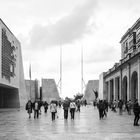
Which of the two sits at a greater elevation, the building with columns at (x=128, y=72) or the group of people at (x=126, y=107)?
the building with columns at (x=128, y=72)

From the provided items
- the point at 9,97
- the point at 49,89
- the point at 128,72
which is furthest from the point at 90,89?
the point at 128,72

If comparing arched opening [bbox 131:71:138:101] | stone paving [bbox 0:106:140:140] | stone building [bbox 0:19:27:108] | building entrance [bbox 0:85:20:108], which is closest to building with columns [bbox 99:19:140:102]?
arched opening [bbox 131:71:138:101]

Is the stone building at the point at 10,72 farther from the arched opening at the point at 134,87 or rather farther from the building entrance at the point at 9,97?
the arched opening at the point at 134,87

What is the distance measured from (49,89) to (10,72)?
205 ft

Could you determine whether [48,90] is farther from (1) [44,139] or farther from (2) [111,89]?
(1) [44,139]

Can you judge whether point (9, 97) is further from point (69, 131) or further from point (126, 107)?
point (69, 131)

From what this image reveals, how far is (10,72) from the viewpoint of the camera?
5053 centimetres

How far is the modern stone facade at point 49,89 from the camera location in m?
111

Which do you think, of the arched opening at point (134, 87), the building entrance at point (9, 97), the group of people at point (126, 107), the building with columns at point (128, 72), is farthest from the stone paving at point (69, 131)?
the building entrance at point (9, 97)

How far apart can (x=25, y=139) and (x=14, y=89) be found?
156 ft

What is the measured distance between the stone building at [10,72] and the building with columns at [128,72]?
1603cm

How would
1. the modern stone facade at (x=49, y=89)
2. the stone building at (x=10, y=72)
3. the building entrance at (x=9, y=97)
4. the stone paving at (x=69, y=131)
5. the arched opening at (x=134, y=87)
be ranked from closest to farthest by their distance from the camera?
the stone paving at (x=69, y=131) → the stone building at (x=10, y=72) → the arched opening at (x=134, y=87) → the building entrance at (x=9, y=97) → the modern stone facade at (x=49, y=89)

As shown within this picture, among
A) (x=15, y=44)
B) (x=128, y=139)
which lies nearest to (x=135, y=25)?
(x=15, y=44)

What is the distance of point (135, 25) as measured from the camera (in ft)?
186
